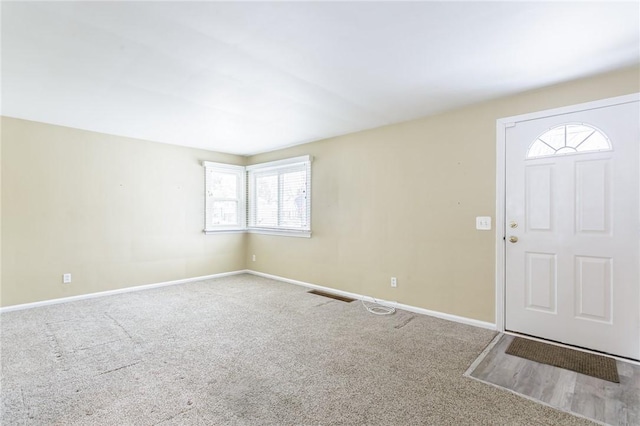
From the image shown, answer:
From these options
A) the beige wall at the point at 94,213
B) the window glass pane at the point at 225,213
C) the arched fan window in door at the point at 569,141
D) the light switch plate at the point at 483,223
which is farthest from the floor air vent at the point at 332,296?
the arched fan window in door at the point at 569,141

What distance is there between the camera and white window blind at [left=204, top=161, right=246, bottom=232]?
18.3 ft

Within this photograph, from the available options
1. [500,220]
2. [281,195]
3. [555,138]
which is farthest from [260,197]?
[555,138]

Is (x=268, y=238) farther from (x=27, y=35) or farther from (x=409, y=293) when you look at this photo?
(x=27, y=35)

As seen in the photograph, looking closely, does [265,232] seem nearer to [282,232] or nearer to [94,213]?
[282,232]

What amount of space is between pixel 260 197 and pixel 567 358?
4909 millimetres

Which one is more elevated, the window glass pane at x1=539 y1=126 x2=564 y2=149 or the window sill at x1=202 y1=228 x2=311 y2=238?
the window glass pane at x1=539 y1=126 x2=564 y2=149

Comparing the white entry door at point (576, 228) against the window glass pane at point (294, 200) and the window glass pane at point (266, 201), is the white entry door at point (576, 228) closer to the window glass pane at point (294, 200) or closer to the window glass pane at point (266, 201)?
the window glass pane at point (294, 200)

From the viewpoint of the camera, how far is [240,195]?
606cm

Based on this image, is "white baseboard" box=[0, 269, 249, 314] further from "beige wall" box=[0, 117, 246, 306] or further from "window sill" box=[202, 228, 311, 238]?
"window sill" box=[202, 228, 311, 238]

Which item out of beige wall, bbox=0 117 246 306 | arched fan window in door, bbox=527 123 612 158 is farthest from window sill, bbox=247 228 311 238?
arched fan window in door, bbox=527 123 612 158

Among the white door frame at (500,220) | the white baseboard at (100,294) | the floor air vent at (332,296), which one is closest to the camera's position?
the white door frame at (500,220)

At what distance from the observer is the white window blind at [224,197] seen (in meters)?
5.57

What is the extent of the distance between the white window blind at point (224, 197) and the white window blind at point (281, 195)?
0.62ft

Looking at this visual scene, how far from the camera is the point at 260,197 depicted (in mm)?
5941
